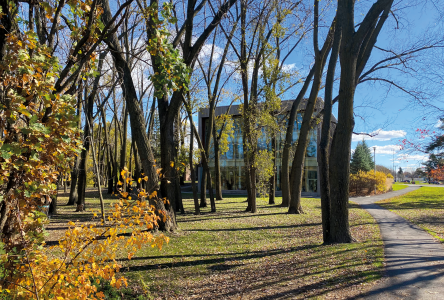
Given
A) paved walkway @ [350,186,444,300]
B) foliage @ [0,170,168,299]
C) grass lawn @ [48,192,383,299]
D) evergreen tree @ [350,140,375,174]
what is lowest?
grass lawn @ [48,192,383,299]

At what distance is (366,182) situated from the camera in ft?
102

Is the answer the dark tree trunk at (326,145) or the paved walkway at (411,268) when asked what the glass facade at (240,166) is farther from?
the paved walkway at (411,268)

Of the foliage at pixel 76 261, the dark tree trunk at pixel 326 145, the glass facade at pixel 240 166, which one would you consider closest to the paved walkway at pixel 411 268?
the dark tree trunk at pixel 326 145

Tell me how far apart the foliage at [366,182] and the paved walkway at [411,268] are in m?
23.6

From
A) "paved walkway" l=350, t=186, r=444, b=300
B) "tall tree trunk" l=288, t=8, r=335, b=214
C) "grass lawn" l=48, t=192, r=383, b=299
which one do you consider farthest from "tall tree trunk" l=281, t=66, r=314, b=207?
"paved walkway" l=350, t=186, r=444, b=300

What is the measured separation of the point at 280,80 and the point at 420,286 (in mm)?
12849

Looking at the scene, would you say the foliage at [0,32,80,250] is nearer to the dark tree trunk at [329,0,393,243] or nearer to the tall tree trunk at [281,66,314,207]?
the dark tree trunk at [329,0,393,243]

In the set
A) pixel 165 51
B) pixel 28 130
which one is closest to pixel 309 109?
pixel 165 51

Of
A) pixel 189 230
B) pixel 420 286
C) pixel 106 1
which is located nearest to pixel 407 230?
pixel 420 286

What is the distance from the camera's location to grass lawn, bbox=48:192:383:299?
500cm

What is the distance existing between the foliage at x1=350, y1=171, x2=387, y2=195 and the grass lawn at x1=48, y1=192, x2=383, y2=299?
22.7m

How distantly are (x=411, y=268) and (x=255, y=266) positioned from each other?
307 centimetres

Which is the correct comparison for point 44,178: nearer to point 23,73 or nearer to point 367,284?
point 23,73

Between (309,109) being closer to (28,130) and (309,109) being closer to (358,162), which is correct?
(28,130)
